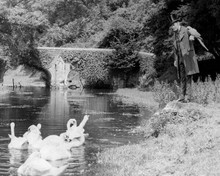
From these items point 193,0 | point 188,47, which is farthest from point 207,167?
point 193,0

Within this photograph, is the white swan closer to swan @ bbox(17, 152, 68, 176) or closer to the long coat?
swan @ bbox(17, 152, 68, 176)

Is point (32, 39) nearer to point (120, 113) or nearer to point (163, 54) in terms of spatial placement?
point (163, 54)

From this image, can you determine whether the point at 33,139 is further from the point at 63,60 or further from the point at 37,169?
the point at 63,60

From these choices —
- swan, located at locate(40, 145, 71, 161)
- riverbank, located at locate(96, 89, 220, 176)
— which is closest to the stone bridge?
riverbank, located at locate(96, 89, 220, 176)

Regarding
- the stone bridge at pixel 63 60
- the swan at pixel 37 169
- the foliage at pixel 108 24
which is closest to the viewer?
the swan at pixel 37 169

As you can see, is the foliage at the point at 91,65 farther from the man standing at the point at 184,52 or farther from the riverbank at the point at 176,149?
the riverbank at the point at 176,149

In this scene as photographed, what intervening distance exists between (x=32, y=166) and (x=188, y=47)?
7118 mm

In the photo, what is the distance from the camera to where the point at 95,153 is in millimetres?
17078

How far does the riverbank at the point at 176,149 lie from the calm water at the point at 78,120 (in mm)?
751

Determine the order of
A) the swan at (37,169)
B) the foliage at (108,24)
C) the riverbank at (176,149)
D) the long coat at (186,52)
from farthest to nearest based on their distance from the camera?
the foliage at (108,24) → the long coat at (186,52) → the swan at (37,169) → the riverbank at (176,149)

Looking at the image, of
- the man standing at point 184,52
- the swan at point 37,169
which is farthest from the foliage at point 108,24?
the swan at point 37,169

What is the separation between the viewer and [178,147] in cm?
1500

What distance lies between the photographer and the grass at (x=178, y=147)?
13.2 meters

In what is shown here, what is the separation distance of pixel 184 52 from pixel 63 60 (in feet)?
120
